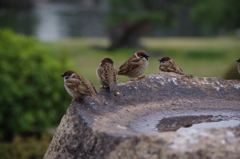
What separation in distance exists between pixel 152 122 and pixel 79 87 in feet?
2.99

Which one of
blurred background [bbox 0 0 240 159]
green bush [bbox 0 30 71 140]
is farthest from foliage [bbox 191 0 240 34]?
green bush [bbox 0 30 71 140]

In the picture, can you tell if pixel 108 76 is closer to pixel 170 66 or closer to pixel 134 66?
pixel 134 66

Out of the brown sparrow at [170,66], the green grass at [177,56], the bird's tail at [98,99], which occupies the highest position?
the green grass at [177,56]

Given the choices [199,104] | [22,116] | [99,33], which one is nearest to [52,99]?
[22,116]

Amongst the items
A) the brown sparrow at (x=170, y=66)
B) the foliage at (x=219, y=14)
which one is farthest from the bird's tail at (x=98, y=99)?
the foliage at (x=219, y=14)

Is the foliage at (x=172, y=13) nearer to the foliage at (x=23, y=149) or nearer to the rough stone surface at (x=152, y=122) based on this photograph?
the foliage at (x=23, y=149)

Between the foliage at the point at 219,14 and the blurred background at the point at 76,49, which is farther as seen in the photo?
the foliage at the point at 219,14

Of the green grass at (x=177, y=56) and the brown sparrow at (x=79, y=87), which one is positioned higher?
the green grass at (x=177, y=56)

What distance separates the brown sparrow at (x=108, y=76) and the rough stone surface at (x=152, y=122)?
0.11 m

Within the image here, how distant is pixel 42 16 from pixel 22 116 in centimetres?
3225

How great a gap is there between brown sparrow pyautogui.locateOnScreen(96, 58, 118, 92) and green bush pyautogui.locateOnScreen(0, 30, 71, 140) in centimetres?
314

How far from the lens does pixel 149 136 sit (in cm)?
292

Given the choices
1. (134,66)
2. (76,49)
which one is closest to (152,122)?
(134,66)

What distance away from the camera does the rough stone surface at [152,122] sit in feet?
9.13
